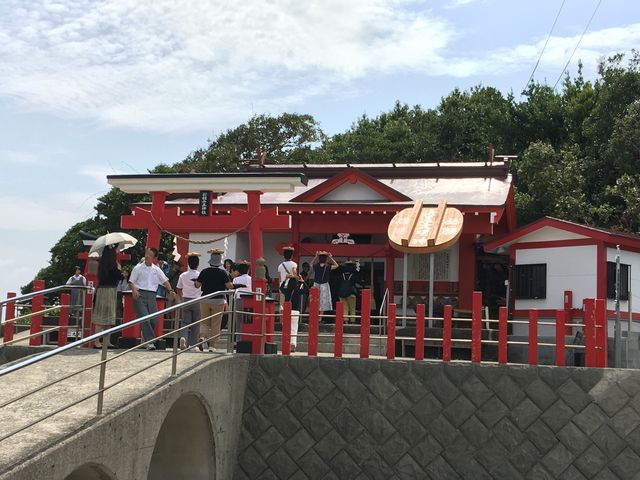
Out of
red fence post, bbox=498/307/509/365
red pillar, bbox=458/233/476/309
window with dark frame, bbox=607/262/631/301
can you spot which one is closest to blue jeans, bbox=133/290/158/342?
red fence post, bbox=498/307/509/365

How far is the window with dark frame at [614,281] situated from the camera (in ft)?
57.8

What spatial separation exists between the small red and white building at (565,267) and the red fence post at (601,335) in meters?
5.23

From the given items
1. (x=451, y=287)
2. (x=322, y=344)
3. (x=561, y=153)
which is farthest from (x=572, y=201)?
(x=322, y=344)

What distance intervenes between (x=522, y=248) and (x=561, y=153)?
10743 mm

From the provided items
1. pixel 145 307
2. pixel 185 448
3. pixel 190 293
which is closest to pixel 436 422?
pixel 185 448

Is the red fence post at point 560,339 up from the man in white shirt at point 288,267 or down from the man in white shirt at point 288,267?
down

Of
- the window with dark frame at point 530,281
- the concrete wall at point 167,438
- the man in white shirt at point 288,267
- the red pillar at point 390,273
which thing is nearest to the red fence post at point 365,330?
the concrete wall at point 167,438

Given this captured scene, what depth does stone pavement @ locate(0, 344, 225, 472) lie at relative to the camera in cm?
693

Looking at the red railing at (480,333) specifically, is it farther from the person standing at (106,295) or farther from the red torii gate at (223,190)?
the red torii gate at (223,190)

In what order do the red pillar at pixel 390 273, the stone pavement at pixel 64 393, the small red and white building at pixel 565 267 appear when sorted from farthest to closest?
1. the red pillar at pixel 390 273
2. the small red and white building at pixel 565 267
3. the stone pavement at pixel 64 393

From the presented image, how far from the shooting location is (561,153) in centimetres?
2864

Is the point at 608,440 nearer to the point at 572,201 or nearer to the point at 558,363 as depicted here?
the point at 558,363

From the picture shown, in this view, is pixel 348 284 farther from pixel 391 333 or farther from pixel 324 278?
pixel 391 333

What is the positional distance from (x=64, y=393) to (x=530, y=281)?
1267 cm
